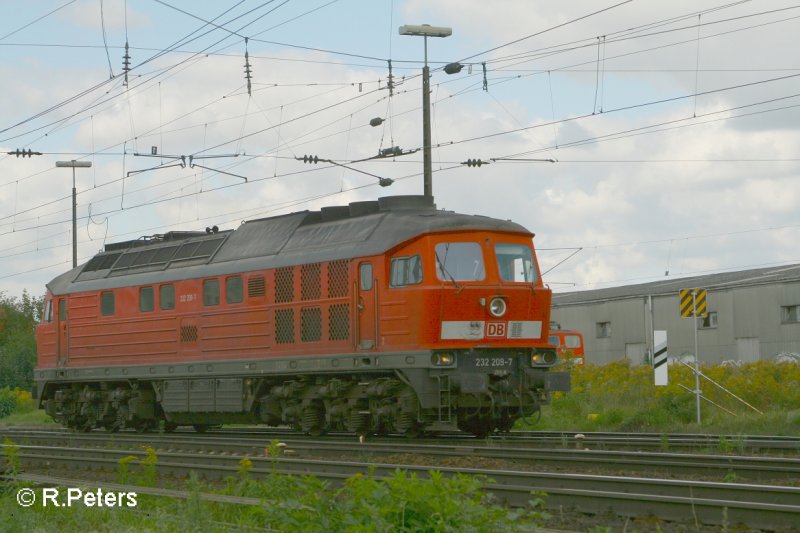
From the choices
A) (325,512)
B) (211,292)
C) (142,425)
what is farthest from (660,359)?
(325,512)

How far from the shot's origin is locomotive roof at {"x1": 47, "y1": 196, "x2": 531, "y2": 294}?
2041 centimetres

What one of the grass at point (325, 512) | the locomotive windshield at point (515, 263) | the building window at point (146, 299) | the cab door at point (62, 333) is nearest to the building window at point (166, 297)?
the building window at point (146, 299)

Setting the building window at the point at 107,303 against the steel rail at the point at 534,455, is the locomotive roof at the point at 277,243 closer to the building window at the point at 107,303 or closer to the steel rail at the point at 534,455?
the building window at the point at 107,303

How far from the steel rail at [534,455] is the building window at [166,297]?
2.91 metres

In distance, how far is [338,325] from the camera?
69.1 ft

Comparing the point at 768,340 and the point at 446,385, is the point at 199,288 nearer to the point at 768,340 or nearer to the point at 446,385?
the point at 446,385

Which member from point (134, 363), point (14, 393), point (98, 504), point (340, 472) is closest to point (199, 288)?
point (134, 363)

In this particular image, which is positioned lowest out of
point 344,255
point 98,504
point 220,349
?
point 98,504

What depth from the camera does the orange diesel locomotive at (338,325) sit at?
1973 centimetres

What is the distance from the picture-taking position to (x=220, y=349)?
24.0 meters

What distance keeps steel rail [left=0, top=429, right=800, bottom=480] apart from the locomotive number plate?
53.1 inches

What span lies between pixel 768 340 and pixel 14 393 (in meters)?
31.1

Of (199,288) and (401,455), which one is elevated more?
(199,288)

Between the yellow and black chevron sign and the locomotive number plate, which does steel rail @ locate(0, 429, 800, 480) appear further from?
the yellow and black chevron sign
